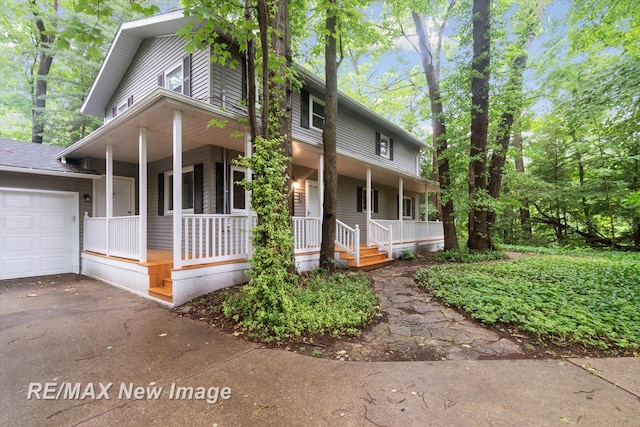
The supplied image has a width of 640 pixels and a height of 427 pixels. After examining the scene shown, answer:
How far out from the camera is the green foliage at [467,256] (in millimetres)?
8820

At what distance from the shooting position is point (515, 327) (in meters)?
3.63

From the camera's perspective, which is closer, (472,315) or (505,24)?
(472,315)

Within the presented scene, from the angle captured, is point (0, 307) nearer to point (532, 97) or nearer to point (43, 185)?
point (43, 185)

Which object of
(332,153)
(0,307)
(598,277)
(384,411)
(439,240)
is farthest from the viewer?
(439,240)

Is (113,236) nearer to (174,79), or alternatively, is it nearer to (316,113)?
(174,79)

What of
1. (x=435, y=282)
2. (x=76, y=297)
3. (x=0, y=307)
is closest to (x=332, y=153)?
(x=435, y=282)

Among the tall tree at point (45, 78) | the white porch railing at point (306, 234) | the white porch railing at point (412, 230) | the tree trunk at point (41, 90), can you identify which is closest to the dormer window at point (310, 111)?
the white porch railing at point (306, 234)

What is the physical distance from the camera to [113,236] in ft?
20.8

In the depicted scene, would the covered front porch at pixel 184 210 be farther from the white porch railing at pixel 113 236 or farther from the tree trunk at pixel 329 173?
the tree trunk at pixel 329 173

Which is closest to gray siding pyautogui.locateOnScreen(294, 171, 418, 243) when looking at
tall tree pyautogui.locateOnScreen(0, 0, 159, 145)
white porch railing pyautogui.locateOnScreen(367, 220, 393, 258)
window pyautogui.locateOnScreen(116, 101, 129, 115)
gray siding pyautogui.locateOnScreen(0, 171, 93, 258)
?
white porch railing pyautogui.locateOnScreen(367, 220, 393, 258)

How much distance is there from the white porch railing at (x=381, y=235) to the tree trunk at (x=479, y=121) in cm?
287

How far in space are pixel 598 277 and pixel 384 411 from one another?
6.37 m

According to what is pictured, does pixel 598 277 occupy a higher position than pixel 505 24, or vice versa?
pixel 505 24

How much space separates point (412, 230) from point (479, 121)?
4.46 m
